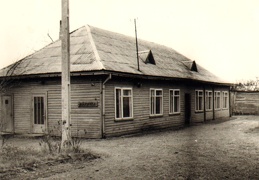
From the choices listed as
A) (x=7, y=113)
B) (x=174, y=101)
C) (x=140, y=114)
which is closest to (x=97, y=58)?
(x=140, y=114)

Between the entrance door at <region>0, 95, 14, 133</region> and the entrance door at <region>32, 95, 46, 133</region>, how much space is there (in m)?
1.59

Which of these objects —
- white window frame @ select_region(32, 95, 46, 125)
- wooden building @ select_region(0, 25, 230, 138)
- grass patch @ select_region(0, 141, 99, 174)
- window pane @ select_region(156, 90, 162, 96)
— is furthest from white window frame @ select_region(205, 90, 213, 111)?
grass patch @ select_region(0, 141, 99, 174)

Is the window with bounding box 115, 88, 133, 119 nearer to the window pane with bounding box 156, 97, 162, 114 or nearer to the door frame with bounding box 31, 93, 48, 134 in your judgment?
the window pane with bounding box 156, 97, 162, 114

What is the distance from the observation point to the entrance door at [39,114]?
55.7 ft

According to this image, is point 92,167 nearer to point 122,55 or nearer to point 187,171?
point 187,171

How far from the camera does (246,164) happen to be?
9336 millimetres

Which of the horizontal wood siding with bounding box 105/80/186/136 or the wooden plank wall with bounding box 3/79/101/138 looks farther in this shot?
the horizontal wood siding with bounding box 105/80/186/136

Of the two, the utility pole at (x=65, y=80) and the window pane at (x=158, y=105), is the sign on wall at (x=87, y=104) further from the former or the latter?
the window pane at (x=158, y=105)

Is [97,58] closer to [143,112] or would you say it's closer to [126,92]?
[126,92]

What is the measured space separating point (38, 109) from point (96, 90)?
3741 millimetres

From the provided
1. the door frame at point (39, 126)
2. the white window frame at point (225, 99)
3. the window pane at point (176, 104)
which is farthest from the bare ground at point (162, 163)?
the white window frame at point (225, 99)

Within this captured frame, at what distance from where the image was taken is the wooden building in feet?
50.4

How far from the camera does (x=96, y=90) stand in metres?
15.2

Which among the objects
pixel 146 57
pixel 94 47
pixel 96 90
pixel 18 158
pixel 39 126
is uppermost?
pixel 94 47
